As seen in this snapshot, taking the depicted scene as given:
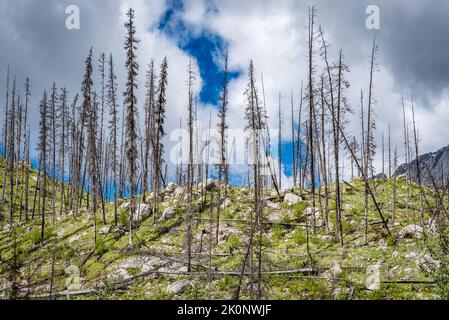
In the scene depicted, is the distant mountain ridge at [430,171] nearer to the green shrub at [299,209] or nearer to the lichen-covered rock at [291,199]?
the green shrub at [299,209]

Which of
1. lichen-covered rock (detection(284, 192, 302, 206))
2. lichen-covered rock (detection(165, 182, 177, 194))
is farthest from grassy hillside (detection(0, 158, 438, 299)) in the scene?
lichen-covered rock (detection(165, 182, 177, 194))

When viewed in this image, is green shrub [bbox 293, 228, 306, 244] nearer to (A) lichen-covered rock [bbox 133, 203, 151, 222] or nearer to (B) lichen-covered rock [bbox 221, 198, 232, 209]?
(B) lichen-covered rock [bbox 221, 198, 232, 209]

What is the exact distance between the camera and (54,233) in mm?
28953

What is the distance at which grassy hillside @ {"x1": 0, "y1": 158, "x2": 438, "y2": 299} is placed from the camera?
14.6m

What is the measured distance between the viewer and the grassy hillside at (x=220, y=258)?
1462 centimetres

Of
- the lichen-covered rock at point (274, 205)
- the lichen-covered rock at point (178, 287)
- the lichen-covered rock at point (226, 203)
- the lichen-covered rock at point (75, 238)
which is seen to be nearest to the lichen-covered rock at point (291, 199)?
the lichen-covered rock at point (274, 205)

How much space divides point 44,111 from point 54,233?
1609 centimetres

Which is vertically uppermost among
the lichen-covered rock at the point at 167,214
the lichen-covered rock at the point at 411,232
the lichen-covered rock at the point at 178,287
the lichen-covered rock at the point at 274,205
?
the lichen-covered rock at the point at 274,205

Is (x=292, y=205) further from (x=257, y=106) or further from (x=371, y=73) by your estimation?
(x=371, y=73)

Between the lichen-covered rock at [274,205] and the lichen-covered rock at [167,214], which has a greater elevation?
the lichen-covered rock at [274,205]

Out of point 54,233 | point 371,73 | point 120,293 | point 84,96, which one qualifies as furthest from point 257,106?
point 54,233

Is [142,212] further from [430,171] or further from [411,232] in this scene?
[430,171]

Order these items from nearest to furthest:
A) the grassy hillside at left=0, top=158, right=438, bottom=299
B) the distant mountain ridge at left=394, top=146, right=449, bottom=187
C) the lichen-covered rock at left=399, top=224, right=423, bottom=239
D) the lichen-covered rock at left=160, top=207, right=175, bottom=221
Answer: the distant mountain ridge at left=394, top=146, right=449, bottom=187
the grassy hillside at left=0, top=158, right=438, bottom=299
the lichen-covered rock at left=399, top=224, right=423, bottom=239
the lichen-covered rock at left=160, top=207, right=175, bottom=221
